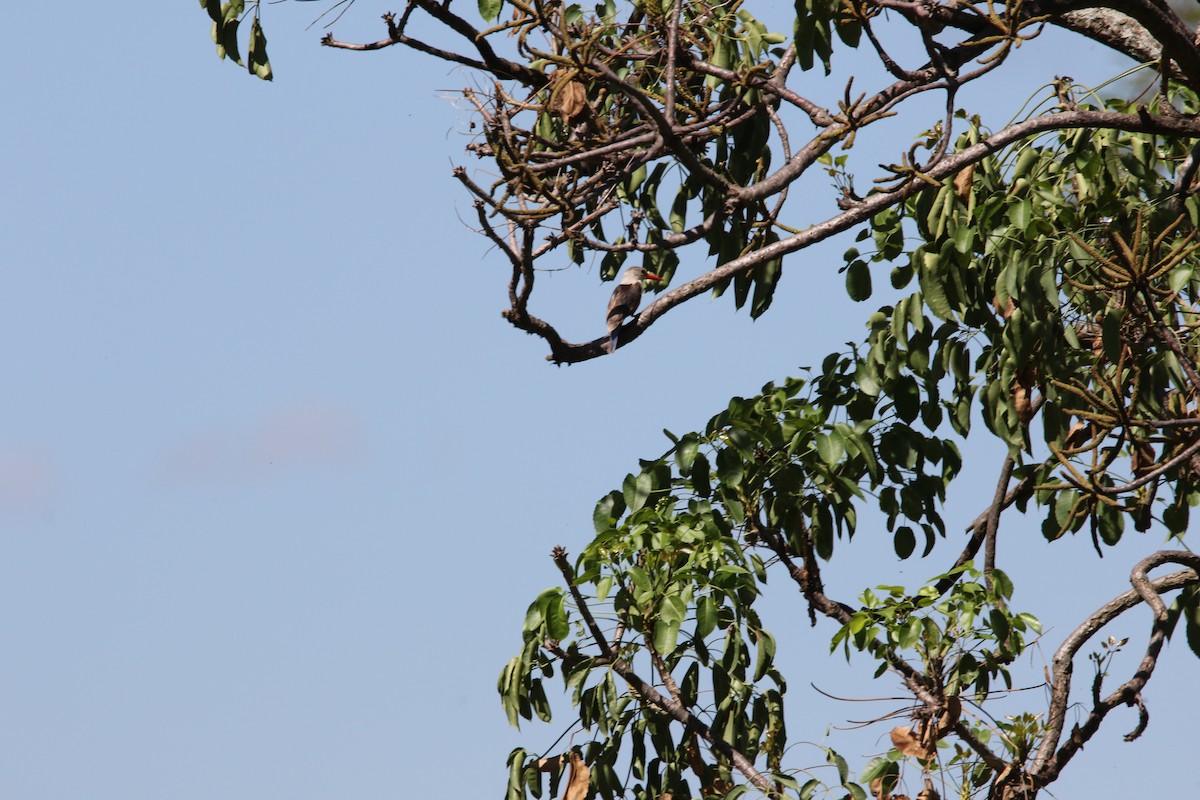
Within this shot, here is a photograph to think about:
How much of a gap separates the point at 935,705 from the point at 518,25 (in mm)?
2289

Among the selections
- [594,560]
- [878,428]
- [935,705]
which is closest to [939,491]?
→ [878,428]

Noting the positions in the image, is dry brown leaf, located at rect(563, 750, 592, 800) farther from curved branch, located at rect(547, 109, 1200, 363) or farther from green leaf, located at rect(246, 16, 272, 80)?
green leaf, located at rect(246, 16, 272, 80)

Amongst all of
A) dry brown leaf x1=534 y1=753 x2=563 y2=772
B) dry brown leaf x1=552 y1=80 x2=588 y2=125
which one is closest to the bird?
dry brown leaf x1=552 y1=80 x2=588 y2=125

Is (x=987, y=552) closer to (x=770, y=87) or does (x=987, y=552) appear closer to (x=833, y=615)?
(x=833, y=615)

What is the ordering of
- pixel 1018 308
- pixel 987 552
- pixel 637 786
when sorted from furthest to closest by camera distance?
pixel 987 552, pixel 637 786, pixel 1018 308

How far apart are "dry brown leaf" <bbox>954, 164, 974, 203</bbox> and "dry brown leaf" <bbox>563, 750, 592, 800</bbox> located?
1968mm

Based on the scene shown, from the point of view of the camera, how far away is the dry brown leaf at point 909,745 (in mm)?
4266

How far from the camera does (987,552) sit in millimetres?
4969

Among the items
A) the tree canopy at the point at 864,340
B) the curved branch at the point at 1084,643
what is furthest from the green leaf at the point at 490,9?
the curved branch at the point at 1084,643

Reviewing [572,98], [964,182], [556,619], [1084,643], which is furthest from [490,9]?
[1084,643]

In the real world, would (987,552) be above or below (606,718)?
above

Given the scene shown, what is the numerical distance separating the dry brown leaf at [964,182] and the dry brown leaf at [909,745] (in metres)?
1.54

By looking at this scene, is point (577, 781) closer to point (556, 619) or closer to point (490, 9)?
point (556, 619)

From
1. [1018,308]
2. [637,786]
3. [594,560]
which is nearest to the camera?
[1018,308]
